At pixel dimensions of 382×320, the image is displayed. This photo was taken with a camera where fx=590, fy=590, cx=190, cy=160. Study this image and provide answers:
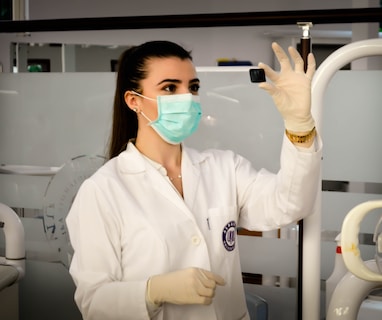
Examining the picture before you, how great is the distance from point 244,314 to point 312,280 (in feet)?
0.73

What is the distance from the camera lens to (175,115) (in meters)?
1.57

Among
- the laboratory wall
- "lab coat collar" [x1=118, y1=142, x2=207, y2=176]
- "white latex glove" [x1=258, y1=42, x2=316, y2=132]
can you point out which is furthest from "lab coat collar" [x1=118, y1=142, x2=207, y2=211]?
the laboratory wall

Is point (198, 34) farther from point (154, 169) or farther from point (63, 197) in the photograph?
point (154, 169)

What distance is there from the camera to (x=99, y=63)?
3.18 meters

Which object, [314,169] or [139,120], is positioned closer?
[314,169]

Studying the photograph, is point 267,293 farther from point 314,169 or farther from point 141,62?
point 141,62

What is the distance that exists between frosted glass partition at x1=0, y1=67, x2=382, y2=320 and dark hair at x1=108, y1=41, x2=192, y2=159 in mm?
519

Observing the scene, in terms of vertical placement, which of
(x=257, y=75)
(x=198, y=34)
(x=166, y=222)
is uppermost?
(x=198, y=34)

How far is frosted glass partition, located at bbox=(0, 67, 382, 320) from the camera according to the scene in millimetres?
2020

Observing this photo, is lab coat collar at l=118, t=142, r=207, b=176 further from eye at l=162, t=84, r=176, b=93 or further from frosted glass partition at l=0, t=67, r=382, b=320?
frosted glass partition at l=0, t=67, r=382, b=320

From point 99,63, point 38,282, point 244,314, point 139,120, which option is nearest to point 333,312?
point 244,314

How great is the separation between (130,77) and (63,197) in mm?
908

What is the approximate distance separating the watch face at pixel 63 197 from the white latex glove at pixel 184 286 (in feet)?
3.31

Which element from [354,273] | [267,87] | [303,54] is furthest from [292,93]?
[354,273]
